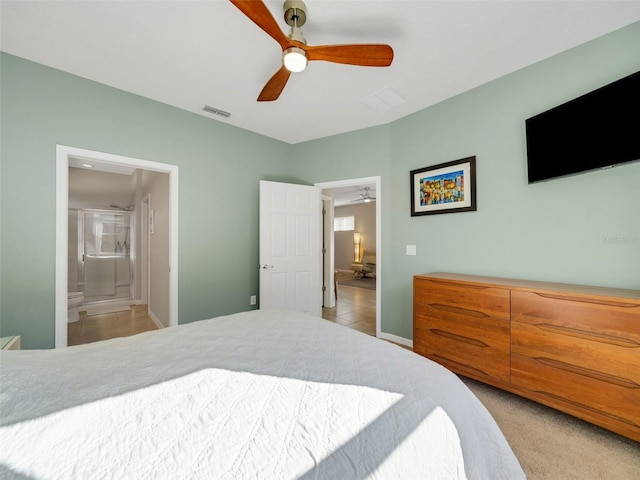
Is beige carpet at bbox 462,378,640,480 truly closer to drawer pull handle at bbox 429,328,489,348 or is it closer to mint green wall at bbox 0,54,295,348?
drawer pull handle at bbox 429,328,489,348

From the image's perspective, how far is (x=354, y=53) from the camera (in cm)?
158

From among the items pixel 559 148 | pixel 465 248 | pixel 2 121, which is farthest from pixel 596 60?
pixel 2 121

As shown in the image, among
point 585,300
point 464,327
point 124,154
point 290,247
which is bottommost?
point 464,327

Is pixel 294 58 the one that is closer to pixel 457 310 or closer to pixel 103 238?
pixel 457 310

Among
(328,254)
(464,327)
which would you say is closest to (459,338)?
(464,327)

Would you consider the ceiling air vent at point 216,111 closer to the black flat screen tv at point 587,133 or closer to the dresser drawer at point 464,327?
the dresser drawer at point 464,327

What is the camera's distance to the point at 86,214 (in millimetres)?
5148

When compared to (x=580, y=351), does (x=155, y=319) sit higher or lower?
lower

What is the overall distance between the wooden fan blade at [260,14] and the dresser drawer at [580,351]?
90.5 inches

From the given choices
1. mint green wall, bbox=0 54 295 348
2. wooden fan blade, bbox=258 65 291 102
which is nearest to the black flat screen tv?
wooden fan blade, bbox=258 65 291 102

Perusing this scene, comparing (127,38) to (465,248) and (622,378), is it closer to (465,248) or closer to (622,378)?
(465,248)

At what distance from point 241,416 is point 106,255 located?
6434 millimetres

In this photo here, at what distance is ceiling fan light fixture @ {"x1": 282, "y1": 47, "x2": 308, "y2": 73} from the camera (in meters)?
1.54

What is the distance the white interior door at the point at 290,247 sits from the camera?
3.30 metres
